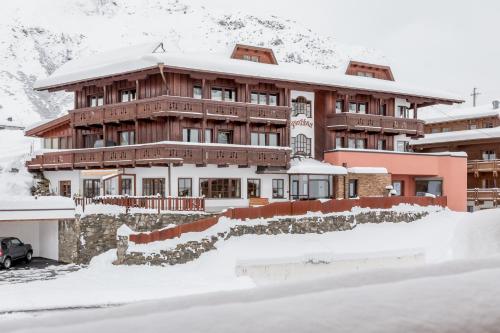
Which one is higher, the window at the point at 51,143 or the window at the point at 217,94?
the window at the point at 217,94

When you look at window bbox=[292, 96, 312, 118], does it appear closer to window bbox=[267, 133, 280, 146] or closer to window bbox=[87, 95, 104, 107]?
window bbox=[267, 133, 280, 146]

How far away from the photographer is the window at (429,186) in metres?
39.8

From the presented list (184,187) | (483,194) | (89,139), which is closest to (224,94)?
(184,187)

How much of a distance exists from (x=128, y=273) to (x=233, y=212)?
213 inches

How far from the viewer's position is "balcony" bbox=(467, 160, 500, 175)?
4419cm

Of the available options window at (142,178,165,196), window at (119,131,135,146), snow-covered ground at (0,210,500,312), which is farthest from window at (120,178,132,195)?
snow-covered ground at (0,210,500,312)

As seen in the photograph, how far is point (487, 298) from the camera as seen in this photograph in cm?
144

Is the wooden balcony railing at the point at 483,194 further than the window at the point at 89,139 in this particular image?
Yes

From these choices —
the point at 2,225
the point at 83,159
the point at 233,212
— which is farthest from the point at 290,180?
the point at 2,225

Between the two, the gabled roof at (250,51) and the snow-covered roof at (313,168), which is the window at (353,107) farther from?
the gabled roof at (250,51)

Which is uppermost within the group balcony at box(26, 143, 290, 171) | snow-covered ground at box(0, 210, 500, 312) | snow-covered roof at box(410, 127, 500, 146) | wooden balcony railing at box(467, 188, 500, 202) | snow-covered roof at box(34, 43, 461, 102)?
snow-covered roof at box(34, 43, 461, 102)

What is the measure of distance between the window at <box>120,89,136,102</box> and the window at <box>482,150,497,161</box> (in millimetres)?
29743

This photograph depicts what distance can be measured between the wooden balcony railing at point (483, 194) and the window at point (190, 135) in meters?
23.5

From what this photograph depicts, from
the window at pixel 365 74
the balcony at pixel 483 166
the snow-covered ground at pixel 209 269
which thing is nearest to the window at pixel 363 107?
the window at pixel 365 74
